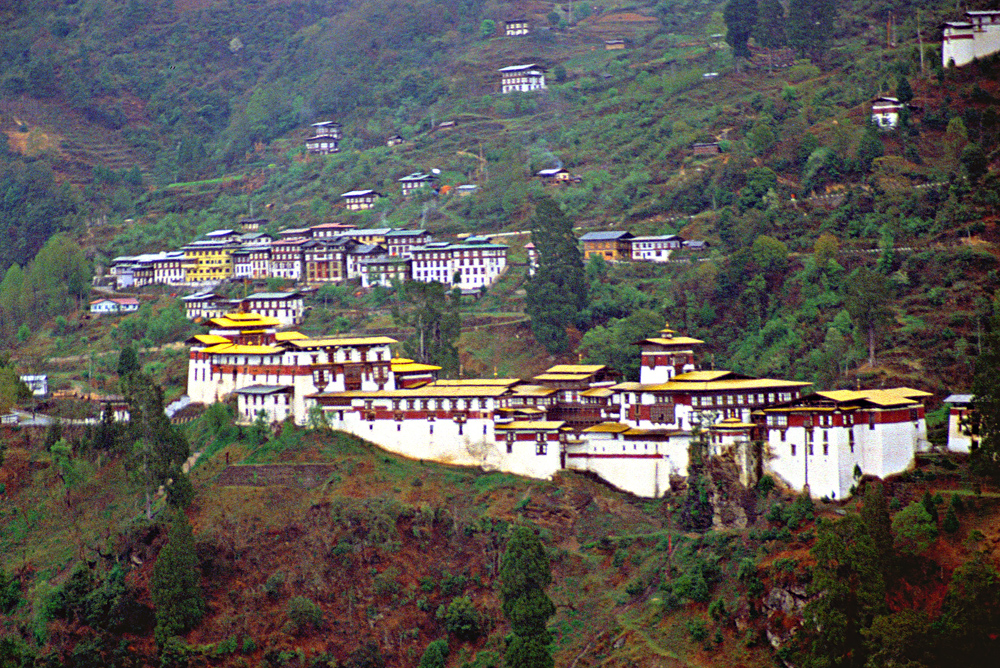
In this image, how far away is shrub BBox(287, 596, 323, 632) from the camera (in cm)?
7450

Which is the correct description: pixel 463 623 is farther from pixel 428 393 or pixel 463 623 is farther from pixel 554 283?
pixel 554 283

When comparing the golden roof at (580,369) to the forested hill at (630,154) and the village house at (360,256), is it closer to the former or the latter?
the forested hill at (630,154)

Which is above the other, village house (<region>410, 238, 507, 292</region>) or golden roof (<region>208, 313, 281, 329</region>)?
village house (<region>410, 238, 507, 292</region>)

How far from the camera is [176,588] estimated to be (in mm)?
74375

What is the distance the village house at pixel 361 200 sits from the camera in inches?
5640

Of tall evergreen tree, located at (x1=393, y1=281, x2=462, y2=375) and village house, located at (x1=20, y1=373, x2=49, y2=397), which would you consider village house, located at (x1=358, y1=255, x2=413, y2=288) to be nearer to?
tall evergreen tree, located at (x1=393, y1=281, x2=462, y2=375)

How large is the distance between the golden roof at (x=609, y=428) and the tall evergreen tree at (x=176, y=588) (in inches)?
907

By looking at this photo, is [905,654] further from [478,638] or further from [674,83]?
[674,83]

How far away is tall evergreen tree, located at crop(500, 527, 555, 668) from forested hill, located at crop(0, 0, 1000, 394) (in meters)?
26.0

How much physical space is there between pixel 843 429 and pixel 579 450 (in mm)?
15988

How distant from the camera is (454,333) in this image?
100 m

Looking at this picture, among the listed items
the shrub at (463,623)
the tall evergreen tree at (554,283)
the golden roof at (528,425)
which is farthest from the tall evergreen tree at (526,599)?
the tall evergreen tree at (554,283)

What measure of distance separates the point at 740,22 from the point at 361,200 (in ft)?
140

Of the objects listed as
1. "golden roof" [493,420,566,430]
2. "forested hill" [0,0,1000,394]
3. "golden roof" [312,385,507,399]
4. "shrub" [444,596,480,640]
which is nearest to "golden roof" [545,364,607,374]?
"forested hill" [0,0,1000,394]
